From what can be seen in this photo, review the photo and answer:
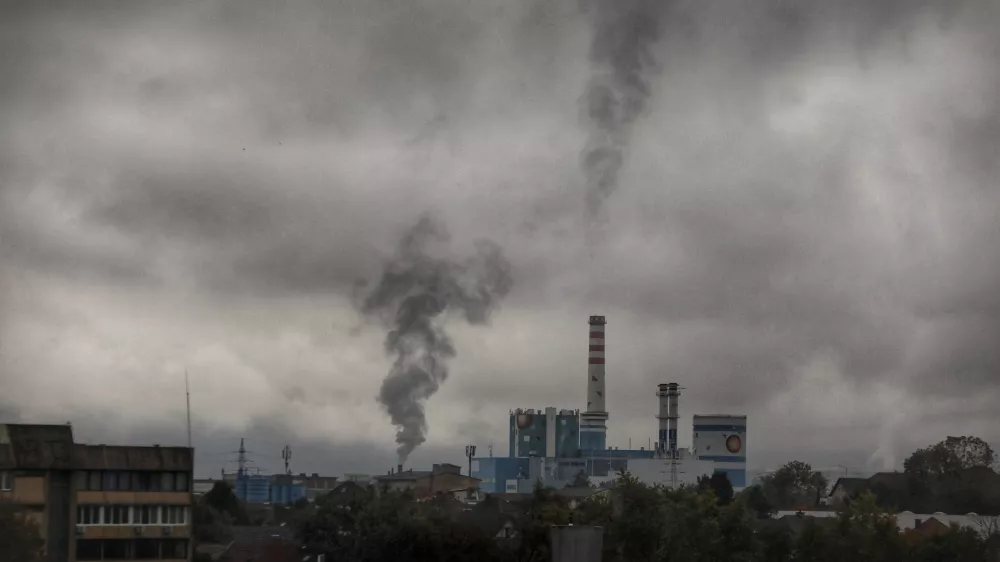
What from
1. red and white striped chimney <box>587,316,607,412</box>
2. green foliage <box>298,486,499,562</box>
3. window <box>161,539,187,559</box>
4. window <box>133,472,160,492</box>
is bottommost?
window <box>161,539,187,559</box>

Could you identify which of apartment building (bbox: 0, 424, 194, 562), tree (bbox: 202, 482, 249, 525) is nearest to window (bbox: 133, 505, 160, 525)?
apartment building (bbox: 0, 424, 194, 562)

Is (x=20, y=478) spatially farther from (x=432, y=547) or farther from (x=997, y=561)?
(x=997, y=561)

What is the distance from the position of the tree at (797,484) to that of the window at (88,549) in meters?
93.0

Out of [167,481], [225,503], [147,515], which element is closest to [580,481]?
[225,503]

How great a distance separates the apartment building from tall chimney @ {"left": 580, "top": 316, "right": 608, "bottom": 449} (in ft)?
319

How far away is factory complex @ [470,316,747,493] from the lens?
159 meters

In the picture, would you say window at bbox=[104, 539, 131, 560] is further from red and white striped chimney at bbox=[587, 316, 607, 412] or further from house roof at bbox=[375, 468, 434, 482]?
red and white striped chimney at bbox=[587, 316, 607, 412]

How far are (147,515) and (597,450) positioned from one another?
111m

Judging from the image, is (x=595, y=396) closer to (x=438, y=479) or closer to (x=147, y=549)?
(x=438, y=479)

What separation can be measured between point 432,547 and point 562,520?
336 inches

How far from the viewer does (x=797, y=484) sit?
147125 millimetres

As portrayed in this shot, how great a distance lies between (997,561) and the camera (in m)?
73.5

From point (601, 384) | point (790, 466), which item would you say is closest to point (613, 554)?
point (790, 466)

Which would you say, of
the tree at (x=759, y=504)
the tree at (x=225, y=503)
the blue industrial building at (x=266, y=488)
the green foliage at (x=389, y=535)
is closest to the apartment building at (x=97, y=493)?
the green foliage at (x=389, y=535)
